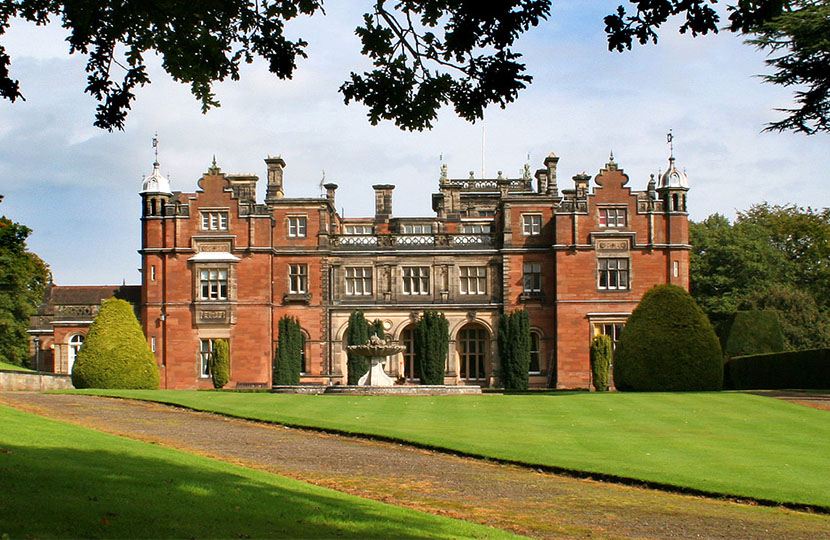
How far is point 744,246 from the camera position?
195ft

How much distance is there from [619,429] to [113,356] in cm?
2060

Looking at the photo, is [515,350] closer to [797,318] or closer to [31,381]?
[797,318]

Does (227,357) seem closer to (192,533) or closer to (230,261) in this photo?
(230,261)

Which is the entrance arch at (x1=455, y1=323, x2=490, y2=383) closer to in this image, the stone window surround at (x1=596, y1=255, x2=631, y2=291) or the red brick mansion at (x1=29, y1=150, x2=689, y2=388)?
the red brick mansion at (x1=29, y1=150, x2=689, y2=388)

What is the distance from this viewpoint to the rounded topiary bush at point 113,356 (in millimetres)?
35344

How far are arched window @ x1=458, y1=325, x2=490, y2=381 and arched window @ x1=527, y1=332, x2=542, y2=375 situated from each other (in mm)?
2301

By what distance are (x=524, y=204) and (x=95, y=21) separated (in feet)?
131

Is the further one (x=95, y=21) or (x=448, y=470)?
(x=448, y=470)

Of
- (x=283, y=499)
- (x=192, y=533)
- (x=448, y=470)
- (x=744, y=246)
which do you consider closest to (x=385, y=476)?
(x=448, y=470)

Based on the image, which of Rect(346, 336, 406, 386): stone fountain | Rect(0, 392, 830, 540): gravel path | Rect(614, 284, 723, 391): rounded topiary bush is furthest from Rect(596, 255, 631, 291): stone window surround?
Rect(0, 392, 830, 540): gravel path

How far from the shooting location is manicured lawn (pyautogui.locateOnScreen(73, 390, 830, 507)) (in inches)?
616

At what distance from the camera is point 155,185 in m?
46.7

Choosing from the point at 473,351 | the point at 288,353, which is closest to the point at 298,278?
the point at 288,353

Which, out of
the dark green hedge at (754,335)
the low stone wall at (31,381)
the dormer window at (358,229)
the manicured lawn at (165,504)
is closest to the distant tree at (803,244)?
the dark green hedge at (754,335)
